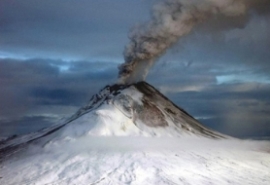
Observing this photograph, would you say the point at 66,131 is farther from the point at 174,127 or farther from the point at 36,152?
the point at 174,127

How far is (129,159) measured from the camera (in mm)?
23078

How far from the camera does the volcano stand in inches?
824

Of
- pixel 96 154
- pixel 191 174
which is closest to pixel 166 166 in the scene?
pixel 191 174

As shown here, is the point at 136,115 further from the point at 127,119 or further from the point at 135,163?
the point at 135,163

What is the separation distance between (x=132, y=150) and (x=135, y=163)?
2497 millimetres

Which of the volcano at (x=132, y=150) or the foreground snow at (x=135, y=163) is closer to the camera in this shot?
the foreground snow at (x=135, y=163)

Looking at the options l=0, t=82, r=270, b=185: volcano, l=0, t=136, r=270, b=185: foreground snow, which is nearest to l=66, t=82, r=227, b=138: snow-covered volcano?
l=0, t=82, r=270, b=185: volcano

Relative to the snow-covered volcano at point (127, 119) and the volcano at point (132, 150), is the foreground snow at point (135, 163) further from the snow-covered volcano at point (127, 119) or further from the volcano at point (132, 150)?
the snow-covered volcano at point (127, 119)

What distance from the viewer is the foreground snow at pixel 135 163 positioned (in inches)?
808

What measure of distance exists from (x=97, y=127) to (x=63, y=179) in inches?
294

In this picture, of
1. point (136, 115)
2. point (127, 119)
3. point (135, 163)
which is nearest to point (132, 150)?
point (135, 163)

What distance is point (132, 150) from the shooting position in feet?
81.5

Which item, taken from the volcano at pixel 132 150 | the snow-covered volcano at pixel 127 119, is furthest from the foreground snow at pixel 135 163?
the snow-covered volcano at pixel 127 119

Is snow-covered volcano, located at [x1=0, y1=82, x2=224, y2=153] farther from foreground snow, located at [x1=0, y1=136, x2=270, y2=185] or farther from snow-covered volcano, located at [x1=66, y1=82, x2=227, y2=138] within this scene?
foreground snow, located at [x1=0, y1=136, x2=270, y2=185]
